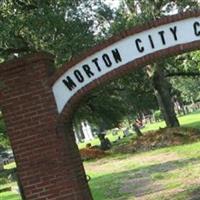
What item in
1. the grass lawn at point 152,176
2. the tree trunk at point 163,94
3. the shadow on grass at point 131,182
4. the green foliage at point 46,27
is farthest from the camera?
the tree trunk at point 163,94

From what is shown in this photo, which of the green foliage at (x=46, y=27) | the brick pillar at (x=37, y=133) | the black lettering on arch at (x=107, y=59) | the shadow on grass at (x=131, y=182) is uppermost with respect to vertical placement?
the green foliage at (x=46, y=27)

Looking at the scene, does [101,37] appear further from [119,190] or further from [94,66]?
[94,66]

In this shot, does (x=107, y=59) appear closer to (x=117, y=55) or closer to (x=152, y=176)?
(x=117, y=55)

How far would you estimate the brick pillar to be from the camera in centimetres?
1122

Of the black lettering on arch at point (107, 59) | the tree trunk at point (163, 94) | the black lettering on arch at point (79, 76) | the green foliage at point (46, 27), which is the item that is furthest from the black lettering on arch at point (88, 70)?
the tree trunk at point (163, 94)

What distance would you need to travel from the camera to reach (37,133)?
1128 centimetres

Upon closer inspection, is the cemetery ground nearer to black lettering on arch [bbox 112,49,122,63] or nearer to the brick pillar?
the brick pillar

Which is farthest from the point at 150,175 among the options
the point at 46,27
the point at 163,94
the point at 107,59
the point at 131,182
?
the point at 163,94

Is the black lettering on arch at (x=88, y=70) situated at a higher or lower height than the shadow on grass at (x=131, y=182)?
higher

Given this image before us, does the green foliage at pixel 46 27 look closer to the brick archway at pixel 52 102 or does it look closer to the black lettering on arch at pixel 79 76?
the brick archway at pixel 52 102

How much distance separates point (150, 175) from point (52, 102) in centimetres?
960

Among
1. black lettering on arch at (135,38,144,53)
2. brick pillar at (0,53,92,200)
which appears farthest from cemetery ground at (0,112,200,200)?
black lettering on arch at (135,38,144,53)

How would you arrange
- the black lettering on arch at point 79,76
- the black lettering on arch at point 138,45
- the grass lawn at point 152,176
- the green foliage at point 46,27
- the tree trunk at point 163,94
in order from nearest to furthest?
the black lettering on arch at point 138,45, the black lettering on arch at point 79,76, the grass lawn at point 152,176, the green foliage at point 46,27, the tree trunk at point 163,94

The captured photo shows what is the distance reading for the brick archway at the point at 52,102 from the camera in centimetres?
1109
